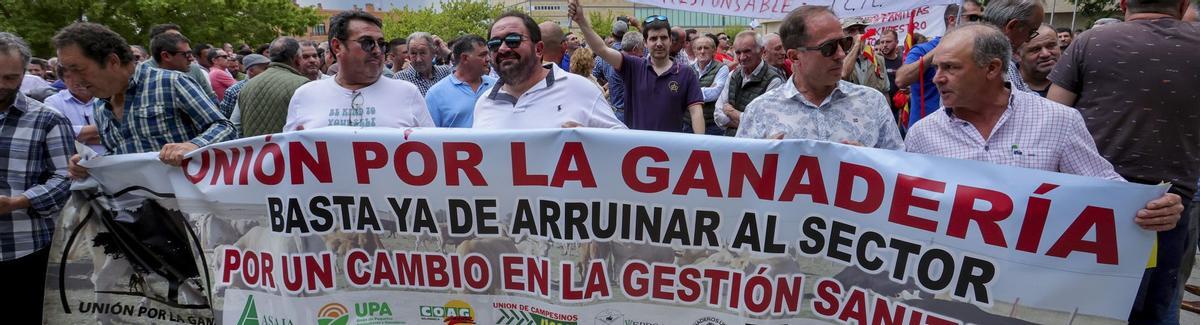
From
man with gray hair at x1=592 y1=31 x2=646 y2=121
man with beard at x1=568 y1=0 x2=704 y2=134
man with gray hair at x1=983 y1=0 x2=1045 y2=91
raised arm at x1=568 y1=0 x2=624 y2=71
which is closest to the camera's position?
man with gray hair at x1=983 y1=0 x2=1045 y2=91

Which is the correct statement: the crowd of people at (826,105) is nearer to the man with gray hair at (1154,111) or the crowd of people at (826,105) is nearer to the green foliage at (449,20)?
the man with gray hair at (1154,111)

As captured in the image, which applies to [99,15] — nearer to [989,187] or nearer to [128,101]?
[128,101]

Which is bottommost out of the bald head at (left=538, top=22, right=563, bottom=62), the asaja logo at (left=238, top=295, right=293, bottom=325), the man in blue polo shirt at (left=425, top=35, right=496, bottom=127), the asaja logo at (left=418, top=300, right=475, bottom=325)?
the asaja logo at (left=238, top=295, right=293, bottom=325)

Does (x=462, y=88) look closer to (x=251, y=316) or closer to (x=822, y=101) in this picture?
(x=251, y=316)

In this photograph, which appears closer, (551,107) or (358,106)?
(551,107)

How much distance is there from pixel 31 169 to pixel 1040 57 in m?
5.17

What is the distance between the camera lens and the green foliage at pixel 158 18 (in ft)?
109

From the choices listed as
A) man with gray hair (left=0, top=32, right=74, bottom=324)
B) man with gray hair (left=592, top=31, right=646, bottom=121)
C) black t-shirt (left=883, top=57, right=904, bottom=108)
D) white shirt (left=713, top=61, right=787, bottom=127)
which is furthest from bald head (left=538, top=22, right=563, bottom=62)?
black t-shirt (left=883, top=57, right=904, bottom=108)

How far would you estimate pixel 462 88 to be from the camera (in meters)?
5.22

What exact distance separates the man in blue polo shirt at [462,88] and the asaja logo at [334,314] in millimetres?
1827

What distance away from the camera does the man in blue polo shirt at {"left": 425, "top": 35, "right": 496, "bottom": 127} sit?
4.95 m

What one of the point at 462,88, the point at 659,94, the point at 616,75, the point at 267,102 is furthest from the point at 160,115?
the point at 616,75

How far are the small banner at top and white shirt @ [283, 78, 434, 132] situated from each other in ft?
10.4

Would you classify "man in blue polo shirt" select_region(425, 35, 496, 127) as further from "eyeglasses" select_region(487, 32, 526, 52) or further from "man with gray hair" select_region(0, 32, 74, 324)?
"man with gray hair" select_region(0, 32, 74, 324)
